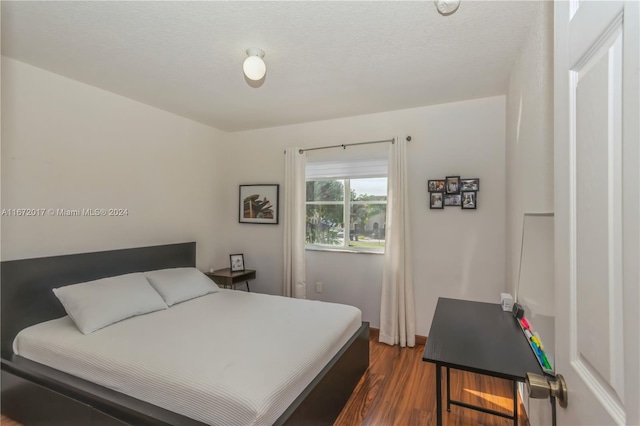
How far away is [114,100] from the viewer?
2871 millimetres

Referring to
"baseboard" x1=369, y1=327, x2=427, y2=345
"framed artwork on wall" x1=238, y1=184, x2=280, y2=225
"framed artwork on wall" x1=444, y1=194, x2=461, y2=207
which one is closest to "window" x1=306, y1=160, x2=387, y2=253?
"framed artwork on wall" x1=238, y1=184, x2=280, y2=225

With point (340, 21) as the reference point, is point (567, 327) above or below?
below

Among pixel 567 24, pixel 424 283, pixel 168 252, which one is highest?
pixel 567 24

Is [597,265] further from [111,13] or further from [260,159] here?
[260,159]

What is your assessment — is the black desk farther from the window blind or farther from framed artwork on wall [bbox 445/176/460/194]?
the window blind

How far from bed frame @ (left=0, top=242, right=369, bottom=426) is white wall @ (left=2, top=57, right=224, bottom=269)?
0.61ft

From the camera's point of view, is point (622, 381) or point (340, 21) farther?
point (340, 21)

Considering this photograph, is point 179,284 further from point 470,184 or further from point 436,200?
point 470,184

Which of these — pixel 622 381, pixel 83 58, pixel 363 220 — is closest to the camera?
pixel 622 381

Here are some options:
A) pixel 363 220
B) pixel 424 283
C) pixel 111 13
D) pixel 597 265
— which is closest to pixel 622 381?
pixel 597 265

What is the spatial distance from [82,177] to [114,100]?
809mm

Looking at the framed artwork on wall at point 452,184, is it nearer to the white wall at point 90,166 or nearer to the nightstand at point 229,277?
the nightstand at point 229,277

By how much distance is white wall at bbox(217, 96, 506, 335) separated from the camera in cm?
293

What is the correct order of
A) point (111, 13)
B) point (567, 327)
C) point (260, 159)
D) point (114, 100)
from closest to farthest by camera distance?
point (567, 327) → point (111, 13) → point (114, 100) → point (260, 159)
